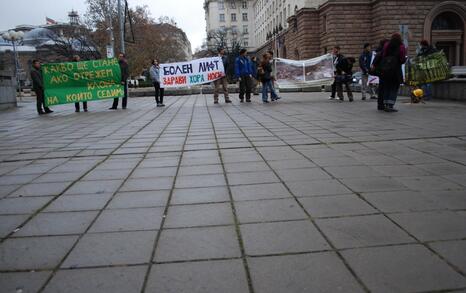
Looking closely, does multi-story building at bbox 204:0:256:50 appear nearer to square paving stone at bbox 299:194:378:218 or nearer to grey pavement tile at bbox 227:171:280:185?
grey pavement tile at bbox 227:171:280:185

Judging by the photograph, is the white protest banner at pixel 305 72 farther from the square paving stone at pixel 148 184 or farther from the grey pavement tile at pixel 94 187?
the grey pavement tile at pixel 94 187

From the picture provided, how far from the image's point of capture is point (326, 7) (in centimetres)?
3853

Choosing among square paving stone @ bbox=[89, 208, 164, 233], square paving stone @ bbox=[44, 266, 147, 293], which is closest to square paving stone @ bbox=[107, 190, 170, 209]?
square paving stone @ bbox=[89, 208, 164, 233]

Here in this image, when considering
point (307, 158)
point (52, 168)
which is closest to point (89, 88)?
point (52, 168)

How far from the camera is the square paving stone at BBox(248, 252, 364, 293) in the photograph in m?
→ 2.21

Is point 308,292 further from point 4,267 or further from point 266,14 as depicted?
point 266,14

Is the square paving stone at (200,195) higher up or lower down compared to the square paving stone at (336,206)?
higher up

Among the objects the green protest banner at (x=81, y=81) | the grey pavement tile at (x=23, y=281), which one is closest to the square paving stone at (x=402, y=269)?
→ the grey pavement tile at (x=23, y=281)

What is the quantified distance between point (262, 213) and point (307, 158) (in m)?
2.18

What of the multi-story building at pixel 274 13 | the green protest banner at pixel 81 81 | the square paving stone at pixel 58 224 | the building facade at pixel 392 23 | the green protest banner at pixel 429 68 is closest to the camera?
the square paving stone at pixel 58 224

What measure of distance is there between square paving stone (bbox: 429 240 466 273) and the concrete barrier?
19.7 meters

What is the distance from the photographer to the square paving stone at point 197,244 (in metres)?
2.63

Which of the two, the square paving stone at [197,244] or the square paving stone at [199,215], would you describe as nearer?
the square paving stone at [197,244]

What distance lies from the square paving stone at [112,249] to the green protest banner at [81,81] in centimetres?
1359
